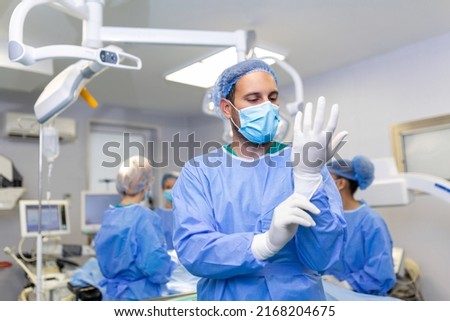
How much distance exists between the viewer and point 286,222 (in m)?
0.75

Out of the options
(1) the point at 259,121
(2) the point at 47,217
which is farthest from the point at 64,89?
(2) the point at 47,217

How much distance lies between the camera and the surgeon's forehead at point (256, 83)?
0.98 m

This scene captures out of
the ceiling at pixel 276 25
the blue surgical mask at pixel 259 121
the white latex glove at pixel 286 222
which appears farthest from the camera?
the ceiling at pixel 276 25

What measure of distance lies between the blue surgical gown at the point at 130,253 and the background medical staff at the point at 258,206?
2.51ft

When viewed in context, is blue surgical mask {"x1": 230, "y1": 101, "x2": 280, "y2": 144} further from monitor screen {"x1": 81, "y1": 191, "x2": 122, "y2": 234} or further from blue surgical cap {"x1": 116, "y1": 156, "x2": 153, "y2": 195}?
monitor screen {"x1": 81, "y1": 191, "x2": 122, "y2": 234}

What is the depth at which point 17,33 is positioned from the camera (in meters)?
1.17

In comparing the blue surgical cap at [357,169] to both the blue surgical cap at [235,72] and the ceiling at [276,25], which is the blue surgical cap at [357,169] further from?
the blue surgical cap at [235,72]

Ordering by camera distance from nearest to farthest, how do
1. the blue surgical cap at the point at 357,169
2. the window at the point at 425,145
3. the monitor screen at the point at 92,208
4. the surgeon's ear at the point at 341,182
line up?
the window at the point at 425,145 < the blue surgical cap at the point at 357,169 < the surgeon's ear at the point at 341,182 < the monitor screen at the point at 92,208

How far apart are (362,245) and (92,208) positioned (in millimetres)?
1920

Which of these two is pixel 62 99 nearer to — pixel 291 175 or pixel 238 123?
pixel 238 123

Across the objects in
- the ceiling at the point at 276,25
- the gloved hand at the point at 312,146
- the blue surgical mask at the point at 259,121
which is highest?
the ceiling at the point at 276,25

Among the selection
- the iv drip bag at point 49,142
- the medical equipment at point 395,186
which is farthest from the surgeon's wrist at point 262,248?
the iv drip bag at point 49,142
